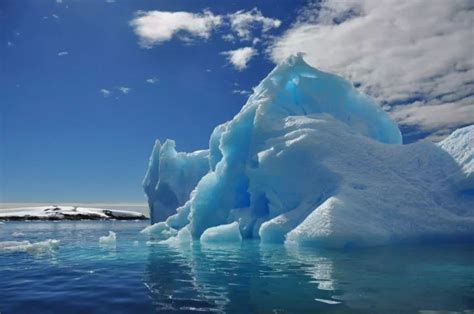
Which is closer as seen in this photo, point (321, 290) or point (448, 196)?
point (321, 290)

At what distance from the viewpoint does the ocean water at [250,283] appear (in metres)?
6.58

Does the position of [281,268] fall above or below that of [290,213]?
below

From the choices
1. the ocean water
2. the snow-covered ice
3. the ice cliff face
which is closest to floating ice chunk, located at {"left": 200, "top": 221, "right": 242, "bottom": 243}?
the ice cliff face

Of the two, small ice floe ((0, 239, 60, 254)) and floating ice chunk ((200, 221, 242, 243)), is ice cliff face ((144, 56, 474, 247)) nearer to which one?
floating ice chunk ((200, 221, 242, 243))

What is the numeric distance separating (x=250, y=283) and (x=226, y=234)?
440 inches

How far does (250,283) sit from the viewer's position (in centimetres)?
858

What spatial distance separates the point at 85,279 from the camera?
9.53 metres

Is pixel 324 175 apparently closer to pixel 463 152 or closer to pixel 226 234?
pixel 226 234

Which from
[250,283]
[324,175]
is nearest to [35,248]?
[250,283]

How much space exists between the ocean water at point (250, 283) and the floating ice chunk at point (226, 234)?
5830 mm

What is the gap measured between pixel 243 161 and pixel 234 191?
178 cm

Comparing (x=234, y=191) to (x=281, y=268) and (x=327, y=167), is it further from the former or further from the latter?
(x=281, y=268)

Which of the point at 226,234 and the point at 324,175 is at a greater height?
the point at 324,175

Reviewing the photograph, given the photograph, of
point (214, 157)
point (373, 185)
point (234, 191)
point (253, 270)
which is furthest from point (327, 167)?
point (214, 157)
